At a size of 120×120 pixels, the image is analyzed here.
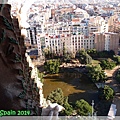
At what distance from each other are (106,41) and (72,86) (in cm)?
223

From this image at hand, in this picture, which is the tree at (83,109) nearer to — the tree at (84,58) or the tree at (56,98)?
the tree at (56,98)

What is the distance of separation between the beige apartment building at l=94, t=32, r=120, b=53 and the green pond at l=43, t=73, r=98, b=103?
1.49 metres

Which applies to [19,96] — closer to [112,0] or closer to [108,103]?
[108,103]

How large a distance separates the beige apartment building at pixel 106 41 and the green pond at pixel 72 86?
4.90 feet

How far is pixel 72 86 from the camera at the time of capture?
4457mm

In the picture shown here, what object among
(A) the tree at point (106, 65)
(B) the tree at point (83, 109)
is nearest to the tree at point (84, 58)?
(A) the tree at point (106, 65)

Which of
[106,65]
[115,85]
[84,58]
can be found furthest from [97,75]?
[84,58]

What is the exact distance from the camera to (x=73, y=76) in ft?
16.5

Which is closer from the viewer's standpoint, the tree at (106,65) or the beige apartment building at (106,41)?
the tree at (106,65)

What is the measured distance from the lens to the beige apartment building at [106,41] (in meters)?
5.88

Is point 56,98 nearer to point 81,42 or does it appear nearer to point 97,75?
point 97,75

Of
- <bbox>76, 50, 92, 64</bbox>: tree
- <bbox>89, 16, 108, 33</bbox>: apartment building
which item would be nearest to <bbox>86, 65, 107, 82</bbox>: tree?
<bbox>76, 50, 92, 64</bbox>: tree

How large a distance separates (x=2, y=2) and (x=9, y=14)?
1.8 inches

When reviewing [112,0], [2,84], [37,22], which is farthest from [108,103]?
[112,0]
